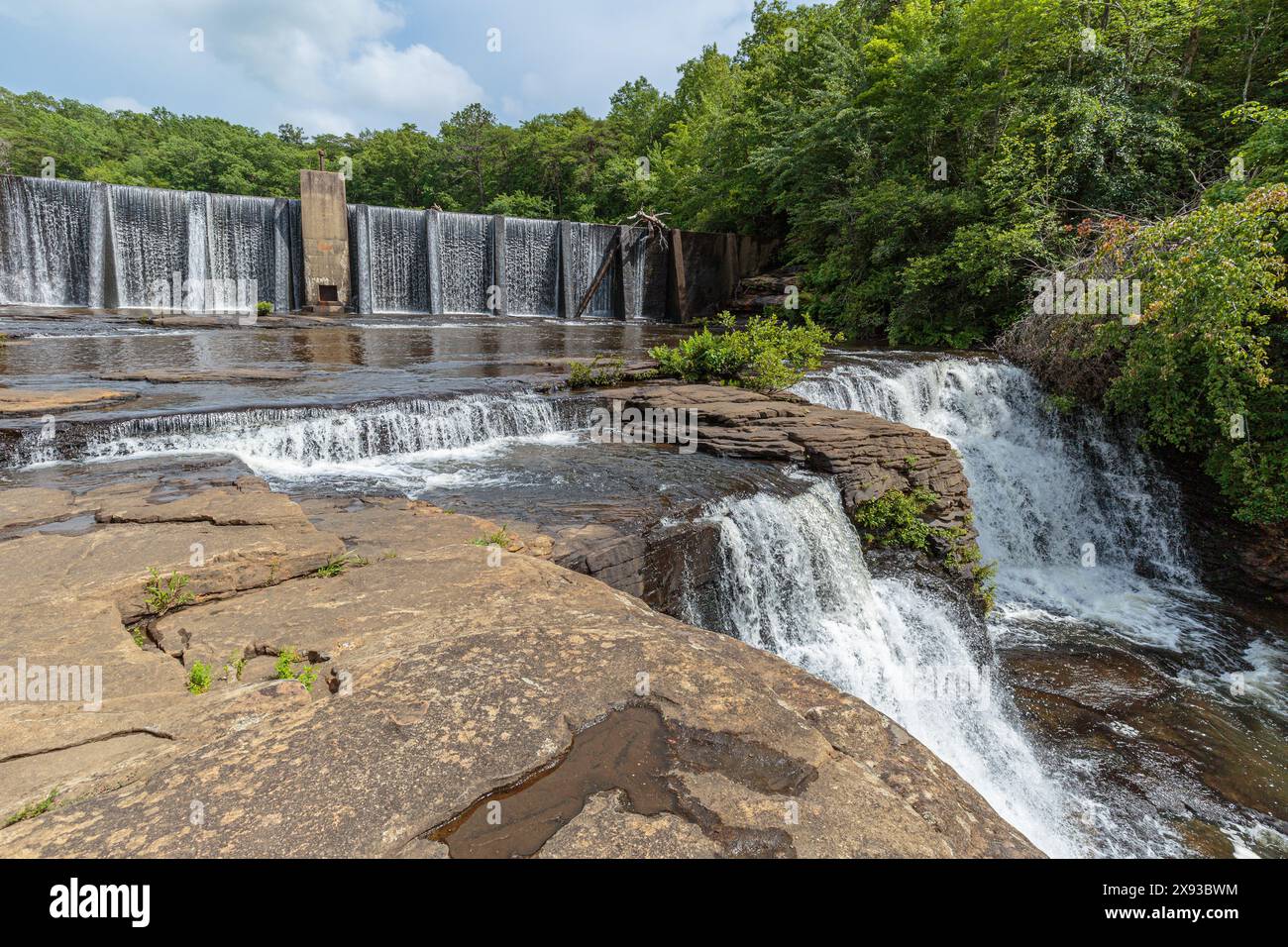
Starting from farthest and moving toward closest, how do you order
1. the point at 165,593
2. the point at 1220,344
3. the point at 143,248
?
the point at 143,248 < the point at 1220,344 < the point at 165,593

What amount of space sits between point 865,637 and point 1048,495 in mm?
6384

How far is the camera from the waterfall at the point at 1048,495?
360 inches

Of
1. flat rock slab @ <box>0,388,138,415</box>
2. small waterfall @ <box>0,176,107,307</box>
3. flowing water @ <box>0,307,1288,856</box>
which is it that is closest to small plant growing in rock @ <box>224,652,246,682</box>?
flowing water @ <box>0,307,1288,856</box>

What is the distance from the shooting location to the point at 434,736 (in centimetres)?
212

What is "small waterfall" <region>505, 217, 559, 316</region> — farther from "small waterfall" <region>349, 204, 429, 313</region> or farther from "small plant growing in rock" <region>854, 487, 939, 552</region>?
"small plant growing in rock" <region>854, 487, 939, 552</region>

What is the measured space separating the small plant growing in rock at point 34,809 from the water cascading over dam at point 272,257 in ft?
74.0

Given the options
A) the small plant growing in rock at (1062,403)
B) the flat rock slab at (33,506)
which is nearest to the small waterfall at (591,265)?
the small plant growing in rock at (1062,403)

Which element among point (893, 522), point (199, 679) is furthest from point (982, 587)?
point (199, 679)

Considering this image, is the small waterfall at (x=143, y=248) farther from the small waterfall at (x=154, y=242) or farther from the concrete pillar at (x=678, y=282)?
the concrete pillar at (x=678, y=282)

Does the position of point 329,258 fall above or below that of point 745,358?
above

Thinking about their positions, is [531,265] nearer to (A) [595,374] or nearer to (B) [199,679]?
(A) [595,374]

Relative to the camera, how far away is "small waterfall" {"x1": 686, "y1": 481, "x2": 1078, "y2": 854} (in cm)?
544

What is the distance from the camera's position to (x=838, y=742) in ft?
7.75
